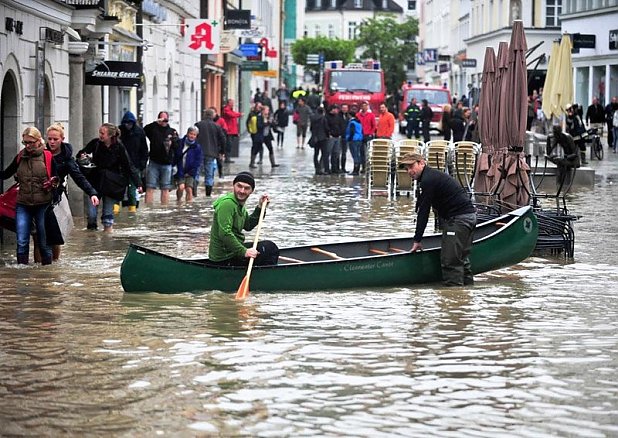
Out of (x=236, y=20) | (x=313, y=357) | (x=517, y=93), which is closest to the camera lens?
(x=313, y=357)

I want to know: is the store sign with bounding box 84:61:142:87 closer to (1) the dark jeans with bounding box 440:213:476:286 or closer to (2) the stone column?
(2) the stone column

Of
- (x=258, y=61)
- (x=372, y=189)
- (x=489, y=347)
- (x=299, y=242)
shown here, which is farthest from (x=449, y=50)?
(x=489, y=347)

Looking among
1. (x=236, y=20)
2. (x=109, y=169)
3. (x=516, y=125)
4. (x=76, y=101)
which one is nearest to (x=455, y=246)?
(x=516, y=125)

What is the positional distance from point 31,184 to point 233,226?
323cm

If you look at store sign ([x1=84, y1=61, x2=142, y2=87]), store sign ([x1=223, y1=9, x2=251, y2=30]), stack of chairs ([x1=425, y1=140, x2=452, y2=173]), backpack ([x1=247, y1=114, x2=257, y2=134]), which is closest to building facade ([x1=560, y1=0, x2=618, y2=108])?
store sign ([x1=223, y1=9, x2=251, y2=30])

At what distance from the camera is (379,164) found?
3089 cm

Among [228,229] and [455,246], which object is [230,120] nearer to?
[455,246]

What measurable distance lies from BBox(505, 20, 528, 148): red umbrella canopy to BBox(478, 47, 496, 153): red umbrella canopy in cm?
96

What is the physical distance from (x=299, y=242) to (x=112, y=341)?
8286 mm

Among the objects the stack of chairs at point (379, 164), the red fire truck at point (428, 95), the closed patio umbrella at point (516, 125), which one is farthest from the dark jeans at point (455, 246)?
the red fire truck at point (428, 95)

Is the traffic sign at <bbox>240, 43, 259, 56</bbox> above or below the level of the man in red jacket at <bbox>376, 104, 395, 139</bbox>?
above

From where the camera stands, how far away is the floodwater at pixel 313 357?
9352mm

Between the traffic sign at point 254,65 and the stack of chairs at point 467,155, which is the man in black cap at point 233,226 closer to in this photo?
the stack of chairs at point 467,155

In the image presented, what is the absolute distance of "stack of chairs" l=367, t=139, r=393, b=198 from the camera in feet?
100
